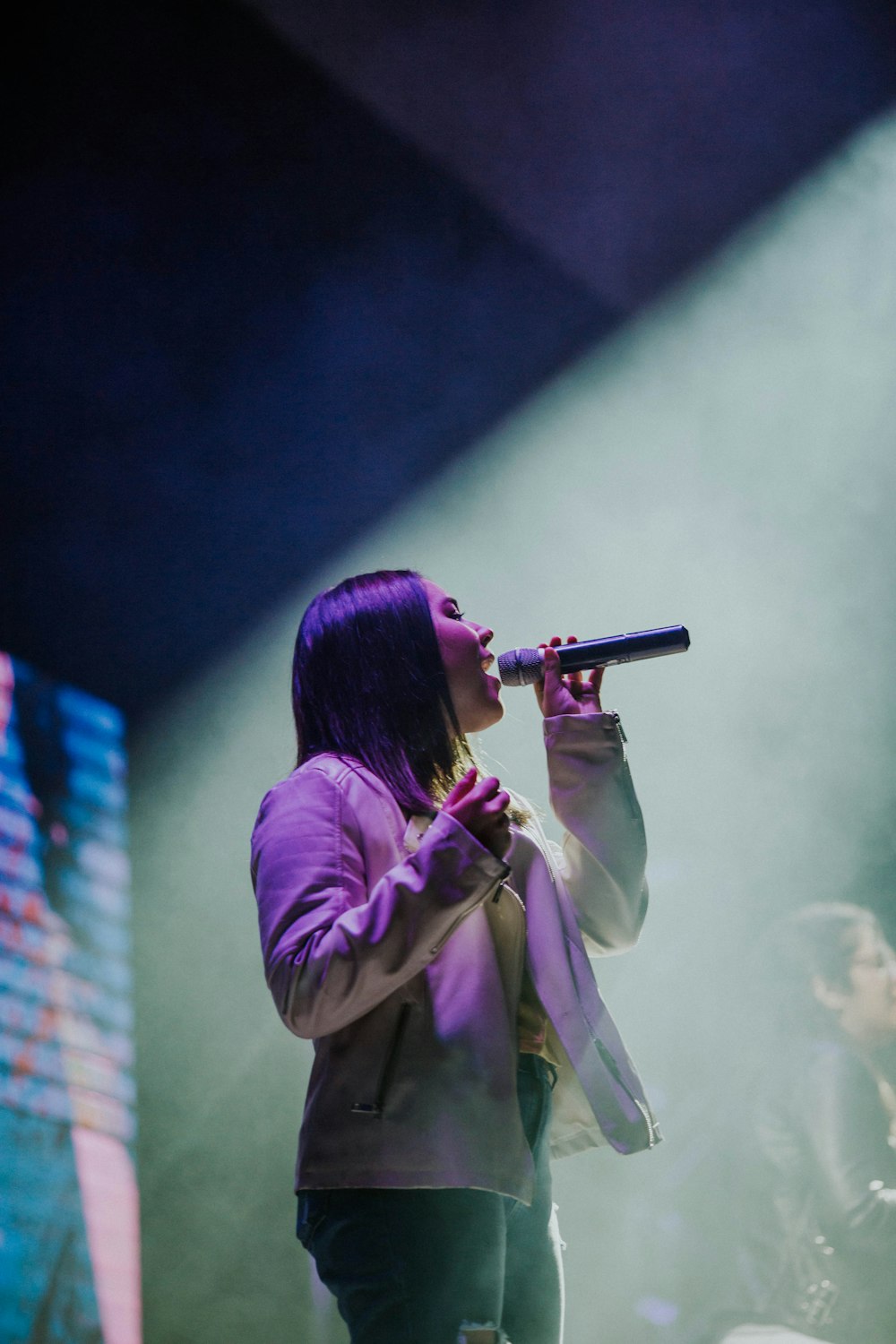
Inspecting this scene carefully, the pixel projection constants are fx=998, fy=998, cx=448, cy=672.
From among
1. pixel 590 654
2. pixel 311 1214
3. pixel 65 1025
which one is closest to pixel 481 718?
pixel 590 654

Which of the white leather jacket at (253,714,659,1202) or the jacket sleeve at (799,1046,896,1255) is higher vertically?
the white leather jacket at (253,714,659,1202)

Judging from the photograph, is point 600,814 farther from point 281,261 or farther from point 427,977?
point 281,261

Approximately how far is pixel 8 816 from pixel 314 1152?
115 cm

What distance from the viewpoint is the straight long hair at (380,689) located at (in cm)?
110

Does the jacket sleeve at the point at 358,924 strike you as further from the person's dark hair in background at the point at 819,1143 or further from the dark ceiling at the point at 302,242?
the person's dark hair in background at the point at 819,1143

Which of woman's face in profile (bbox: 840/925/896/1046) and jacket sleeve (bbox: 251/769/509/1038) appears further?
woman's face in profile (bbox: 840/925/896/1046)

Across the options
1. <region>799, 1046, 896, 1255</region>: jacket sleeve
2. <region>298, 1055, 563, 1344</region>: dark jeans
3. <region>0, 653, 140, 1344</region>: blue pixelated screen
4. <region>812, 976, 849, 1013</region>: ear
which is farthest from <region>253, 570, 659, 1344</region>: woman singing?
<region>812, 976, 849, 1013</region>: ear

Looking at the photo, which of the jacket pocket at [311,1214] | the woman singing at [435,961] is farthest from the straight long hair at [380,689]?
the jacket pocket at [311,1214]

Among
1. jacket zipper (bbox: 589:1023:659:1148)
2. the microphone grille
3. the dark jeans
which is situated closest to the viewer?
the dark jeans

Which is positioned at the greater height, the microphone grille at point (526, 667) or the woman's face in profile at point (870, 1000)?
the microphone grille at point (526, 667)

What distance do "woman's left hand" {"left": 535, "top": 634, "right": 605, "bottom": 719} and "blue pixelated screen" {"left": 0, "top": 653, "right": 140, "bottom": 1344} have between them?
3.48ft

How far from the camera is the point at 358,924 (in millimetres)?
797

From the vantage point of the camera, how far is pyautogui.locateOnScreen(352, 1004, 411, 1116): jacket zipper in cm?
83

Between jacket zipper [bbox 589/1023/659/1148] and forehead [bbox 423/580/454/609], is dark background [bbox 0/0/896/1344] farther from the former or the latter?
jacket zipper [bbox 589/1023/659/1148]
